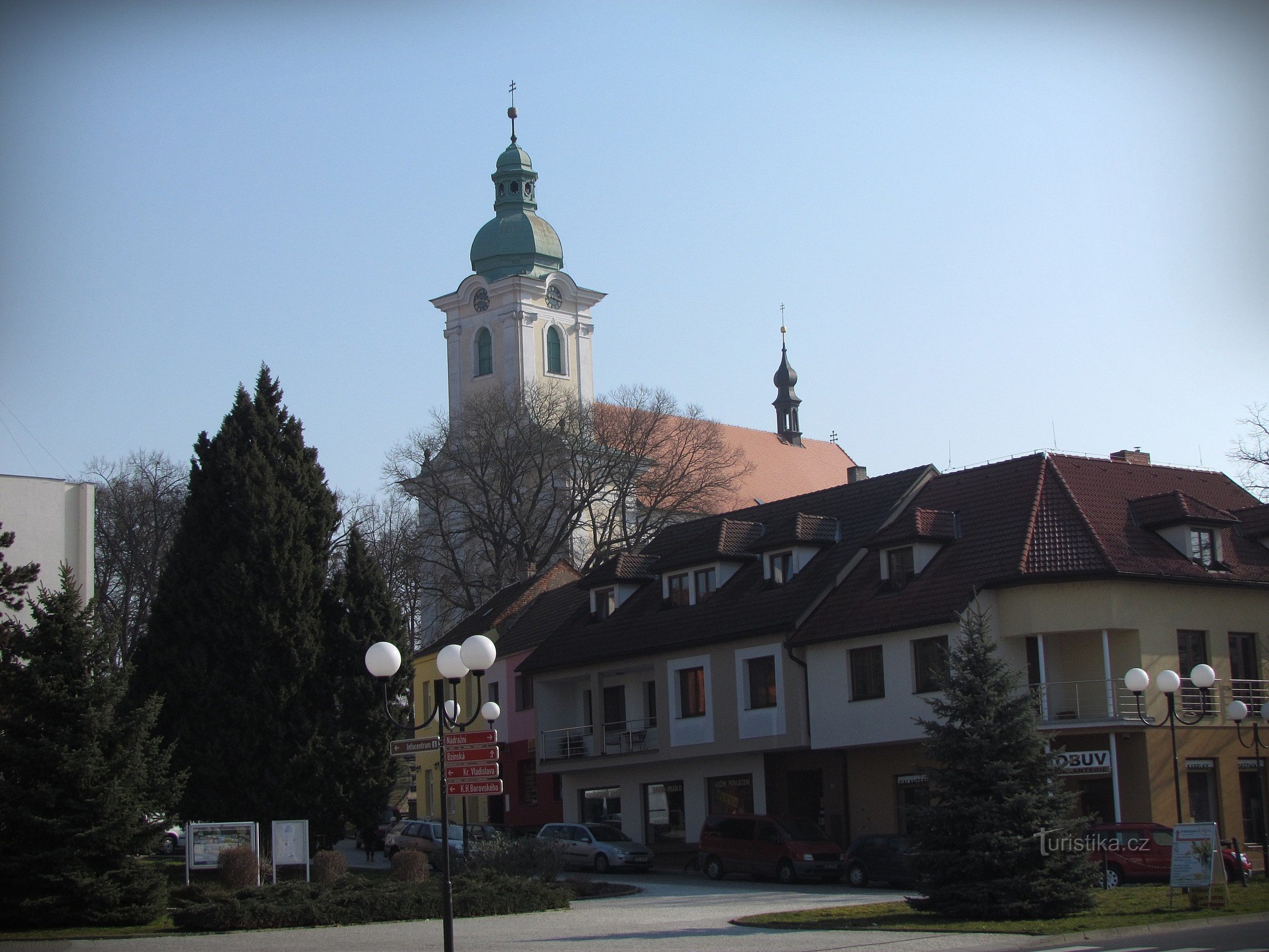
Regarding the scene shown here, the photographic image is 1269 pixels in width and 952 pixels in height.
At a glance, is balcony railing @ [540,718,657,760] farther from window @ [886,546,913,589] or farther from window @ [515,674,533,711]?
window @ [886,546,913,589]

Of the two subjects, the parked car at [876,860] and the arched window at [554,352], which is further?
the arched window at [554,352]

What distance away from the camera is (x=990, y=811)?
24.1 metres

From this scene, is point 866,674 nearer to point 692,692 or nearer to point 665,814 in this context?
point 692,692

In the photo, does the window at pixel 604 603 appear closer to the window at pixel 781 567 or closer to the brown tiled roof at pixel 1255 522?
the window at pixel 781 567

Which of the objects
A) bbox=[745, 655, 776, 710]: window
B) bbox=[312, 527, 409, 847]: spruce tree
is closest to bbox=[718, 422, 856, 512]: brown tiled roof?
bbox=[745, 655, 776, 710]: window

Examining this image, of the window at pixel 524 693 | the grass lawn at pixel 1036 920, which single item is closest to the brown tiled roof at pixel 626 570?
the window at pixel 524 693

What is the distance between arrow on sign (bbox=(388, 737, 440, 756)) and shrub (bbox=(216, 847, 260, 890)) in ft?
31.3

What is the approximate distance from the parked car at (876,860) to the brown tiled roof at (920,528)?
7.86m

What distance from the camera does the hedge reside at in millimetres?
24328

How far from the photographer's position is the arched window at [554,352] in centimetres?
9262

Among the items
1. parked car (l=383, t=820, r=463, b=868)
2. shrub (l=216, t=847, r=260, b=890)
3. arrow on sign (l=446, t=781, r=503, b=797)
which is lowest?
parked car (l=383, t=820, r=463, b=868)

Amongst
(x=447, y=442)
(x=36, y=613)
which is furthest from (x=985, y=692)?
(x=447, y=442)

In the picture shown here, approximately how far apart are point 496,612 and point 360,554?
20.6 m

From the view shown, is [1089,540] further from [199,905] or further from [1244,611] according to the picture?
[199,905]
